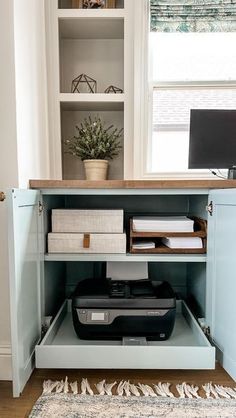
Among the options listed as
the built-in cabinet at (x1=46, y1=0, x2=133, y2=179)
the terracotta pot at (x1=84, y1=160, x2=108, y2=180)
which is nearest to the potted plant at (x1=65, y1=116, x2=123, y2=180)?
the terracotta pot at (x1=84, y1=160, x2=108, y2=180)

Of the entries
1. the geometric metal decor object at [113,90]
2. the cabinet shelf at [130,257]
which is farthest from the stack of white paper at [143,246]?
the geometric metal decor object at [113,90]

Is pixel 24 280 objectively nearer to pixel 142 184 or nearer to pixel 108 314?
pixel 108 314

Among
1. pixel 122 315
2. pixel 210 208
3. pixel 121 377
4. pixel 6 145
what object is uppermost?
pixel 6 145

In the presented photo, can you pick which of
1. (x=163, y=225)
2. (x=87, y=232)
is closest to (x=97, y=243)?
(x=87, y=232)

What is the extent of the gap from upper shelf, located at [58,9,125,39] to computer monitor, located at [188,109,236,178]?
29.3 inches

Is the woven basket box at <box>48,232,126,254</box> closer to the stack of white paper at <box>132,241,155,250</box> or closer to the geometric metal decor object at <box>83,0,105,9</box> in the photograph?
the stack of white paper at <box>132,241,155,250</box>

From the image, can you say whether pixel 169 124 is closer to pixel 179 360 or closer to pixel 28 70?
pixel 28 70

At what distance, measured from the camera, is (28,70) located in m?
1.29

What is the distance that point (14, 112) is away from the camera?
1145 mm

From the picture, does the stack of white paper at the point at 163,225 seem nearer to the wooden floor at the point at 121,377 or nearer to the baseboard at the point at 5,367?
the wooden floor at the point at 121,377

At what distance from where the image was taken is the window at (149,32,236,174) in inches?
66.1

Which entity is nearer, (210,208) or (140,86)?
(210,208)

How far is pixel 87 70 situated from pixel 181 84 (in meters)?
0.60

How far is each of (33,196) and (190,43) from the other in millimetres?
1360
